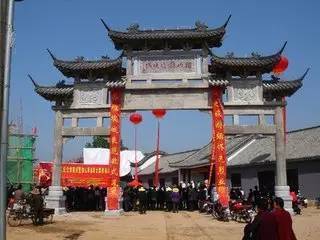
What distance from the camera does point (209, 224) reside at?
16.8 metres

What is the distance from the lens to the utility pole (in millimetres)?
5906

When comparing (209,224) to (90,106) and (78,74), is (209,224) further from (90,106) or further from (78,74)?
(78,74)

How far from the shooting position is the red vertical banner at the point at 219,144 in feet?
66.9

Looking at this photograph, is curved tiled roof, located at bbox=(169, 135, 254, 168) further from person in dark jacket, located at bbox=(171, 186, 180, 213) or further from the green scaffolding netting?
the green scaffolding netting

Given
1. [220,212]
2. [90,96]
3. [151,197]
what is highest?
[90,96]

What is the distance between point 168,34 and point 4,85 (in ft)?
50.8

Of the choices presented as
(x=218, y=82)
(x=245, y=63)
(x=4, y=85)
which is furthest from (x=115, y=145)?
(x=4, y=85)

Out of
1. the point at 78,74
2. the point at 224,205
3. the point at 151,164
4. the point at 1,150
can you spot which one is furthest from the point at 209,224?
the point at 151,164

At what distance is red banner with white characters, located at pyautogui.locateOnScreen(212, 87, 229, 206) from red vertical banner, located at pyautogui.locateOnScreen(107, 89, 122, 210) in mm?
4187

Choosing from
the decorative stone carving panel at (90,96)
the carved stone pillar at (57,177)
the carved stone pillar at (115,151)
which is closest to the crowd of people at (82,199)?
the carved stone pillar at (57,177)

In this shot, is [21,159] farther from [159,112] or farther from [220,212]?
[220,212]

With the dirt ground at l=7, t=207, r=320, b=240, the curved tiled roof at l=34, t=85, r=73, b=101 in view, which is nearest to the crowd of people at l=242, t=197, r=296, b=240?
the dirt ground at l=7, t=207, r=320, b=240

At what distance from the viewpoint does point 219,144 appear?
20.6m

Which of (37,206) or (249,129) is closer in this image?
(37,206)
